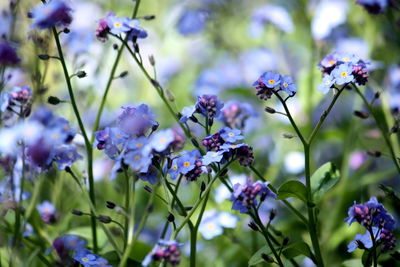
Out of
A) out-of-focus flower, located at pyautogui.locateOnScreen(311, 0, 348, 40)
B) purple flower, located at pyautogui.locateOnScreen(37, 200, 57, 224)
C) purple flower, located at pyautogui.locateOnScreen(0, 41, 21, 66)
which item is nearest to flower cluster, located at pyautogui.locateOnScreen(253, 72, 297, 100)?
purple flower, located at pyautogui.locateOnScreen(0, 41, 21, 66)

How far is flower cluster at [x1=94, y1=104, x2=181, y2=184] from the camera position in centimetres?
113

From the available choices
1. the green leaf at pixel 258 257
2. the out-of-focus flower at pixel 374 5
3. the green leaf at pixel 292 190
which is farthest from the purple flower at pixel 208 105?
the out-of-focus flower at pixel 374 5

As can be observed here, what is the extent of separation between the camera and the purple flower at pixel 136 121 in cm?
119

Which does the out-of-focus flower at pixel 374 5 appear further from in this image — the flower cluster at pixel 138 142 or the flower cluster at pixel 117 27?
the flower cluster at pixel 138 142

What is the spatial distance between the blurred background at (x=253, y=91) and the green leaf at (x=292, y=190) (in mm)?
249

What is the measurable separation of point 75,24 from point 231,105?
181cm

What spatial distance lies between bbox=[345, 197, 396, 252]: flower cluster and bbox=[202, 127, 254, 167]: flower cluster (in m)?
0.25

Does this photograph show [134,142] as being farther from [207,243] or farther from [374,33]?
[374,33]

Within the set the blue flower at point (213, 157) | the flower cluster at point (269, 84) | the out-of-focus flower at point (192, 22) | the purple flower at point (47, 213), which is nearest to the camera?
the blue flower at point (213, 157)

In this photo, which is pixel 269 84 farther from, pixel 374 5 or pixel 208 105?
pixel 374 5

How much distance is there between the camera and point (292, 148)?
2572mm

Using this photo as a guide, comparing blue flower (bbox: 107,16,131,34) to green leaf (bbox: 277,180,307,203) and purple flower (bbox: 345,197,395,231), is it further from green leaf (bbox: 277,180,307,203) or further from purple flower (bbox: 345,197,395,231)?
purple flower (bbox: 345,197,395,231)

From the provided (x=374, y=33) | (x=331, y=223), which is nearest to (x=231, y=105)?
(x=331, y=223)

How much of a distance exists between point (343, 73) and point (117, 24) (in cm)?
54
